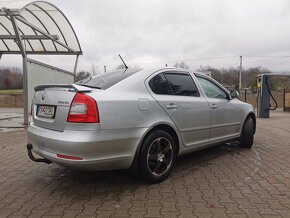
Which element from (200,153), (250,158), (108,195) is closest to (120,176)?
(108,195)

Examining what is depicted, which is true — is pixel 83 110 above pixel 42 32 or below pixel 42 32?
below

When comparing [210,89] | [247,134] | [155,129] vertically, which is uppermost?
[210,89]

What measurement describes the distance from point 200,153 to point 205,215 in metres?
2.61

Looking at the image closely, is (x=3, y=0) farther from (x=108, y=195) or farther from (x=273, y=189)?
(x=273, y=189)

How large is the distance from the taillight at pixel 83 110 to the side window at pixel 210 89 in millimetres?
2271

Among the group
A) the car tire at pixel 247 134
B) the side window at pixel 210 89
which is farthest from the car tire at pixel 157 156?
the car tire at pixel 247 134

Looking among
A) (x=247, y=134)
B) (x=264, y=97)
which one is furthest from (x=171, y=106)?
(x=264, y=97)

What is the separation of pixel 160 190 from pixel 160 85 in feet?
4.73

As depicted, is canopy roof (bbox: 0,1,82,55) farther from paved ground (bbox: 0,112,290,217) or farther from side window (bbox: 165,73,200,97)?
paved ground (bbox: 0,112,290,217)

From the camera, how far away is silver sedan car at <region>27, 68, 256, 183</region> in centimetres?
322

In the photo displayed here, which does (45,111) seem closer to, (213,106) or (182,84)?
(182,84)

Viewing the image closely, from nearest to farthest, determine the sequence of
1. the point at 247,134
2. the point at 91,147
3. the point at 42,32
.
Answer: the point at 91,147, the point at 247,134, the point at 42,32

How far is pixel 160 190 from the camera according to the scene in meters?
3.66

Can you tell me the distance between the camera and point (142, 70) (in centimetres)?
406
